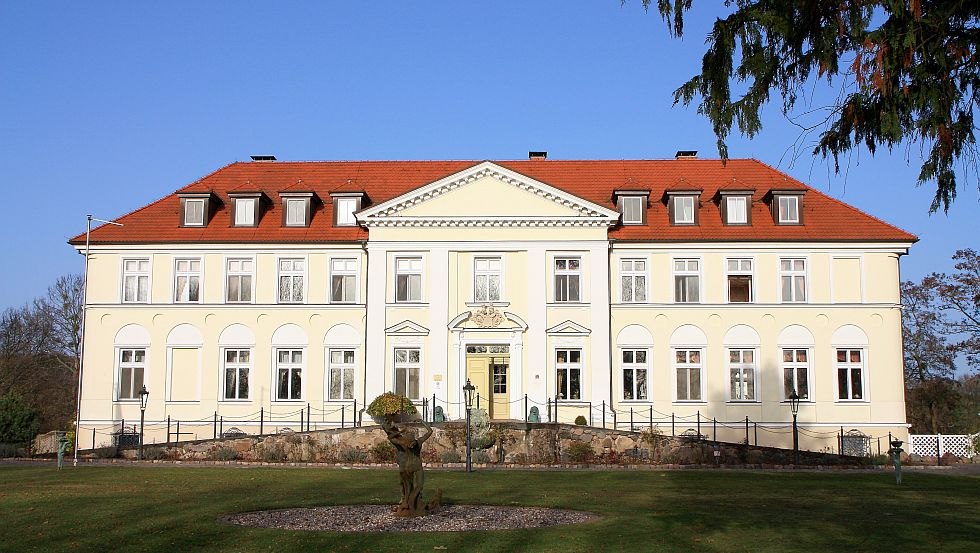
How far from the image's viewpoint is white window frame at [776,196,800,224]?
38094mm

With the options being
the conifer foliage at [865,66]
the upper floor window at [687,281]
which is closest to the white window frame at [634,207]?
the upper floor window at [687,281]

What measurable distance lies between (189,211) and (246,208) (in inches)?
89.5

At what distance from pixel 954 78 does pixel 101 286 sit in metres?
36.5

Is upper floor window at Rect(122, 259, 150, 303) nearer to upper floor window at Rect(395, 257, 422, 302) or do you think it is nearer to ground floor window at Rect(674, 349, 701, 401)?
upper floor window at Rect(395, 257, 422, 302)

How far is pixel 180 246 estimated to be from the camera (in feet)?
125

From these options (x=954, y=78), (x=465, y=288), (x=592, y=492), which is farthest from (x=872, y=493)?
(x=465, y=288)

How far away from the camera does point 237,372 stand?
123 ft

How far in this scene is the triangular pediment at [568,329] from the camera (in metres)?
36.4

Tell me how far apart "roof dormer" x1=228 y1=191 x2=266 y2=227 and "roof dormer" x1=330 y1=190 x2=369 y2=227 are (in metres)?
2.93

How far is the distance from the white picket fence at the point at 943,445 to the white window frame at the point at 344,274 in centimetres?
2098

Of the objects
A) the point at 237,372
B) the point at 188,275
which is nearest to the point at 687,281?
the point at 237,372

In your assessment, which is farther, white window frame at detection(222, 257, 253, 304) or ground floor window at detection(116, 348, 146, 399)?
white window frame at detection(222, 257, 253, 304)

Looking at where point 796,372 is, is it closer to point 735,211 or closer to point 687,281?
point 687,281

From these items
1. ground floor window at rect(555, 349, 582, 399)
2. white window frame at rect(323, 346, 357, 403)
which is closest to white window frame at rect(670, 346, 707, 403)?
ground floor window at rect(555, 349, 582, 399)
